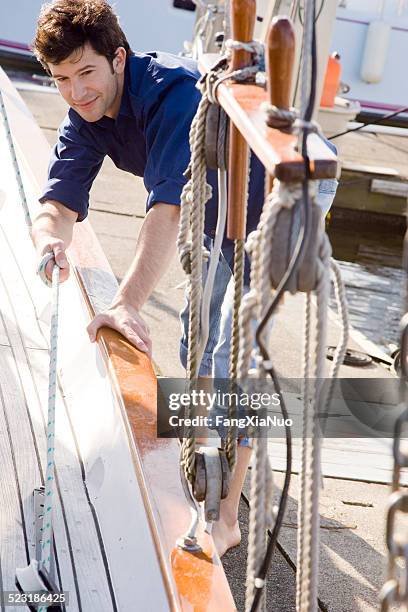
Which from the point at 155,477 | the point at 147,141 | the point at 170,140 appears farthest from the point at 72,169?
the point at 155,477

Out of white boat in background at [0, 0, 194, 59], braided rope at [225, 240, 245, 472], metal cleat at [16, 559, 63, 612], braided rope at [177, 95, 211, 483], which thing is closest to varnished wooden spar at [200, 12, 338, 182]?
braided rope at [177, 95, 211, 483]

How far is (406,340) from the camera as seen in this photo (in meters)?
1.08

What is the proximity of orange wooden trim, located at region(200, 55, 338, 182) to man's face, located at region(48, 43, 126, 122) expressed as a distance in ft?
3.25

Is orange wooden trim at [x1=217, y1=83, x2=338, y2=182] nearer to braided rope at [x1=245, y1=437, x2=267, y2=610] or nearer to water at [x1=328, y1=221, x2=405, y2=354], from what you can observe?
braided rope at [x1=245, y1=437, x2=267, y2=610]

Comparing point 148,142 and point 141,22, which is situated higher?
point 148,142

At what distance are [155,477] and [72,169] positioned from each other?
1151mm

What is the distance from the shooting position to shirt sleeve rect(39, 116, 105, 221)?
2652 mm

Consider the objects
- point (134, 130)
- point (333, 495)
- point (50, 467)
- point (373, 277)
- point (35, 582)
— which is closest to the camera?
point (35, 582)

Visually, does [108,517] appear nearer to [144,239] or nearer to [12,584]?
[12,584]

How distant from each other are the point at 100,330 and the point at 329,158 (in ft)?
4.07

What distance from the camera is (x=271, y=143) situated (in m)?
1.22

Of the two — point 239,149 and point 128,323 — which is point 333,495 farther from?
point 239,149

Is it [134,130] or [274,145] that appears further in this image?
[134,130]

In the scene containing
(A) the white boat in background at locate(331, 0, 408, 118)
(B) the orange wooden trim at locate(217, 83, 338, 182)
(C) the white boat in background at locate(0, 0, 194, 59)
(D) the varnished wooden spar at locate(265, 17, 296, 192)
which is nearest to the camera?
(B) the orange wooden trim at locate(217, 83, 338, 182)
